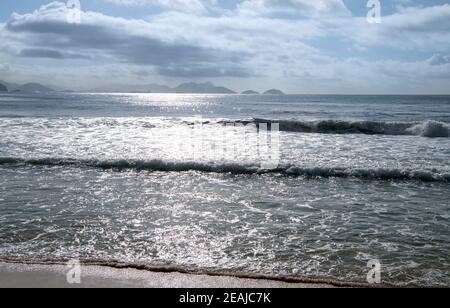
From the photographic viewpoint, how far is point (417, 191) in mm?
10336

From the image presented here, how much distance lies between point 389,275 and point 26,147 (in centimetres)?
1602

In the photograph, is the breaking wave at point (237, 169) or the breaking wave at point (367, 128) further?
the breaking wave at point (367, 128)

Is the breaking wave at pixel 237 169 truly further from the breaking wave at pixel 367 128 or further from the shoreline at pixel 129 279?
the breaking wave at pixel 367 128

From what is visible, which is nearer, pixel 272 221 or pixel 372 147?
pixel 272 221

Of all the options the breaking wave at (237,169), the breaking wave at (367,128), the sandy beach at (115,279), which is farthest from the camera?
the breaking wave at (367,128)

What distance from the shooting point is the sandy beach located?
4.88 m

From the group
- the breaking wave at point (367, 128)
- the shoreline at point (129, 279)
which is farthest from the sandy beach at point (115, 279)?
the breaking wave at point (367, 128)

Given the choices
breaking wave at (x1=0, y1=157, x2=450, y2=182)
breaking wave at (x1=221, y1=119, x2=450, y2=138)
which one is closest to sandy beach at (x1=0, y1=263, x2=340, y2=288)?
breaking wave at (x1=0, y1=157, x2=450, y2=182)

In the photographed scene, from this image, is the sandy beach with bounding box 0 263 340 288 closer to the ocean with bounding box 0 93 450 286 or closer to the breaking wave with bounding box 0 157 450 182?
the ocean with bounding box 0 93 450 286

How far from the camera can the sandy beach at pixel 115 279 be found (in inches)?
192

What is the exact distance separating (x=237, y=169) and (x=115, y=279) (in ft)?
27.4

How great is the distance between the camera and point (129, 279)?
5.03 metres
